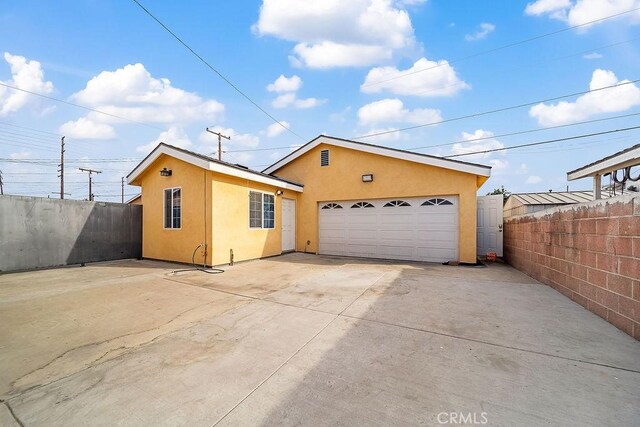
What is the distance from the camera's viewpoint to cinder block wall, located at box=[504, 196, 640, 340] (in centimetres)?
326

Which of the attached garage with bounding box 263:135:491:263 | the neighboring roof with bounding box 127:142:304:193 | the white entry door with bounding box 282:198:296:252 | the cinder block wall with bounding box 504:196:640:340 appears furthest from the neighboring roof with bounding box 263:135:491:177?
the cinder block wall with bounding box 504:196:640:340

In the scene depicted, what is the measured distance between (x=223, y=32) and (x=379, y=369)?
32.0 ft

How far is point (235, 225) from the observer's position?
8.50 m

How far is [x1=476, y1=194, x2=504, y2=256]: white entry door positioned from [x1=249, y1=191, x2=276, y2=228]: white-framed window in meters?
7.78

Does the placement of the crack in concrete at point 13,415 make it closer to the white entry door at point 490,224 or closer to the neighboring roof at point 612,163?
the neighboring roof at point 612,163

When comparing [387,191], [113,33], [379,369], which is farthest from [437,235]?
[113,33]

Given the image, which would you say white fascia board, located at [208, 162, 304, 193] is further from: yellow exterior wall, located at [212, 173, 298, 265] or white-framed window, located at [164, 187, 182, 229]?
white-framed window, located at [164, 187, 182, 229]

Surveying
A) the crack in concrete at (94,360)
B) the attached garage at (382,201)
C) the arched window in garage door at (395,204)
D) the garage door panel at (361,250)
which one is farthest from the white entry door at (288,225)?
the crack in concrete at (94,360)

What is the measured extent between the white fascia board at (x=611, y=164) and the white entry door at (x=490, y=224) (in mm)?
3654

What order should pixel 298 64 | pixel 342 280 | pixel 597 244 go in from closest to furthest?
pixel 597 244
pixel 342 280
pixel 298 64

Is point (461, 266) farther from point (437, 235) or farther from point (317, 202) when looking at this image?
point (317, 202)

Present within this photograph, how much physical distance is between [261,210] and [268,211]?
17.2 inches

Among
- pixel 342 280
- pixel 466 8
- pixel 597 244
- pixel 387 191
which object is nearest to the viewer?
pixel 597 244

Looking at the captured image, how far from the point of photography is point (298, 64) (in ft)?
35.5
